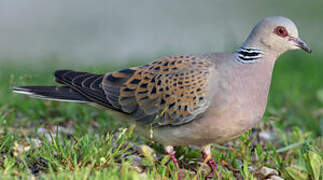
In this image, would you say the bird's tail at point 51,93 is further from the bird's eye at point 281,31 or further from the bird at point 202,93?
the bird's eye at point 281,31

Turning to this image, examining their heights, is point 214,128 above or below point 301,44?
below

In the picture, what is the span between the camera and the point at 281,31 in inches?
170

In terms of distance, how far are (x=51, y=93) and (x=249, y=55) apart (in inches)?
71.9

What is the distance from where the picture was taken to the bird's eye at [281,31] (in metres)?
4.31

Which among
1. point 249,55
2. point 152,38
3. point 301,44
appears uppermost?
point 301,44

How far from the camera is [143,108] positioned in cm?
455

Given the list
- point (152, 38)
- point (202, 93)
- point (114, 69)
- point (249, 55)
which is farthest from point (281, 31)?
point (152, 38)

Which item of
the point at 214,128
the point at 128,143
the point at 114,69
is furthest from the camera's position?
the point at 114,69

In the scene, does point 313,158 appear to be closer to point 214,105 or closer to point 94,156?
point 214,105

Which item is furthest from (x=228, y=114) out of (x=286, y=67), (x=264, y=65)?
(x=286, y=67)

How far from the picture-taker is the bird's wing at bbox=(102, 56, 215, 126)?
14.1 feet

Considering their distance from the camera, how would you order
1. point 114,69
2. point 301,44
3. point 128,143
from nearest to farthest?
point 301,44 → point 128,143 → point 114,69

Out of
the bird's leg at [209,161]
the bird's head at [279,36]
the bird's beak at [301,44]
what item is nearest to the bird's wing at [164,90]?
the bird's leg at [209,161]

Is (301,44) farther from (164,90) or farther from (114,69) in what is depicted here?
(114,69)
